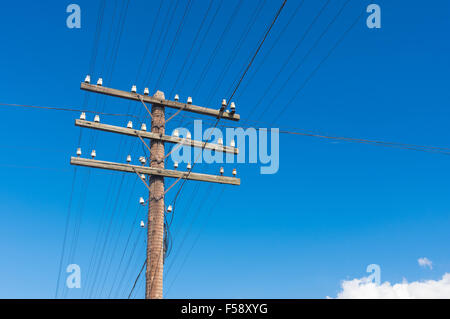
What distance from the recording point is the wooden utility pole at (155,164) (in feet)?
35.7

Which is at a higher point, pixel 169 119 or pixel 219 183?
pixel 169 119

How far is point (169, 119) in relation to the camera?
12.6 meters

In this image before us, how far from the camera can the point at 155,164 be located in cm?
1194

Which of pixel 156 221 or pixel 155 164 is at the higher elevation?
pixel 155 164

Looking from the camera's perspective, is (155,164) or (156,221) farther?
(155,164)

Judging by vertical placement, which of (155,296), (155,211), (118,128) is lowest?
(155,296)

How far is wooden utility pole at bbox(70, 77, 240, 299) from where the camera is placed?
1088 centimetres
